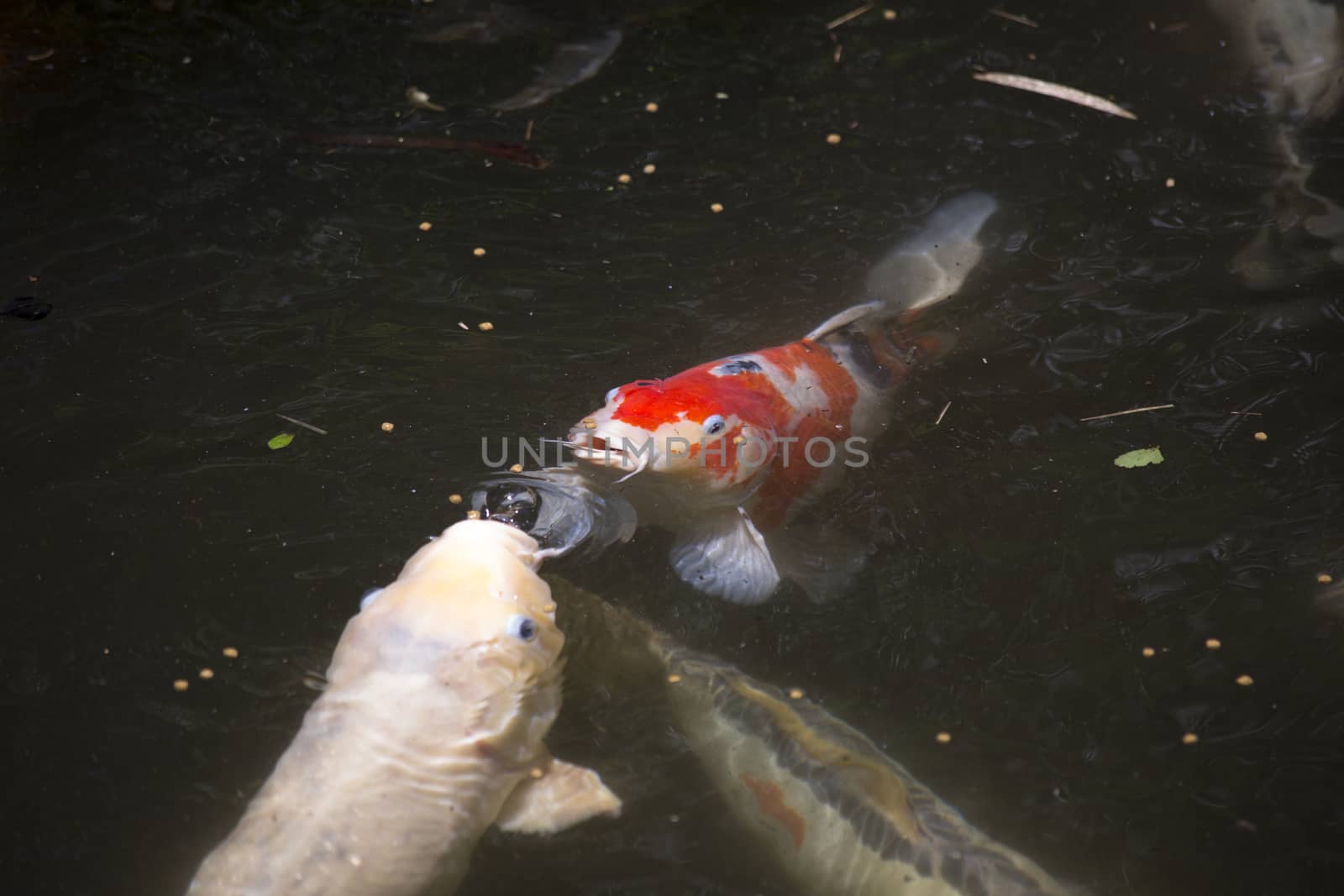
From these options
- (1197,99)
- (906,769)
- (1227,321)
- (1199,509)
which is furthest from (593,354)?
(1197,99)

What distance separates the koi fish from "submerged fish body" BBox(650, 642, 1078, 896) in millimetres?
453

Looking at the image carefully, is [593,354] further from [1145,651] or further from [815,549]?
[1145,651]

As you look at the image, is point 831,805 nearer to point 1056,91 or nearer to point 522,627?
point 522,627

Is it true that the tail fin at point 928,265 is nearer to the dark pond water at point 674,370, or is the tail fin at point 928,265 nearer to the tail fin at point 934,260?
the tail fin at point 934,260

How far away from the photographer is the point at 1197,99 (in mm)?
5516

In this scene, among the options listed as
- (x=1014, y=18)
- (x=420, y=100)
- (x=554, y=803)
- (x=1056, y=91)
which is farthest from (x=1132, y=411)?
(x=420, y=100)

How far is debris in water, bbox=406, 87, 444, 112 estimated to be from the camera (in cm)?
539

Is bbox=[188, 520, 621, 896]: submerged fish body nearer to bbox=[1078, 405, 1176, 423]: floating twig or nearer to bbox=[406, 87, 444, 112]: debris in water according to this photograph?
bbox=[1078, 405, 1176, 423]: floating twig

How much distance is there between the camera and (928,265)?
4488 millimetres

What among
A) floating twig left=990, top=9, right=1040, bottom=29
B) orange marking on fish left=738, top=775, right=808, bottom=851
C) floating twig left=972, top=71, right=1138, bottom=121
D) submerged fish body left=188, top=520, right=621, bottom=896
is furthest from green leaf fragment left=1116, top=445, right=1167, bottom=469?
floating twig left=990, top=9, right=1040, bottom=29

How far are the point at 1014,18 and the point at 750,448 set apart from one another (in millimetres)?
3886

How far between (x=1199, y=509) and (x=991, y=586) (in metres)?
0.80

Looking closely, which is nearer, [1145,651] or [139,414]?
[1145,651]

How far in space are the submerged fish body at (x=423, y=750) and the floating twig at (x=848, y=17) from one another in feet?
13.6
